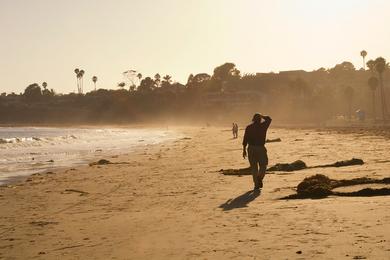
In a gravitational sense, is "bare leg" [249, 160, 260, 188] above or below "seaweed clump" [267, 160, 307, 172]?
above

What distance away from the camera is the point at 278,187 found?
10773mm

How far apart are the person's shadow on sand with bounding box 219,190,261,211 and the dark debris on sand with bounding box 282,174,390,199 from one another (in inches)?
29.8

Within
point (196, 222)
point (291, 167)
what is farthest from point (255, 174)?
point (196, 222)

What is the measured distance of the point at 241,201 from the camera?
30.5 feet

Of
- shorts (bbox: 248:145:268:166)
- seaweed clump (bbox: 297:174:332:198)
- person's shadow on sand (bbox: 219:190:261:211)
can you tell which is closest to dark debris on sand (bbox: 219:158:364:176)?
shorts (bbox: 248:145:268:166)

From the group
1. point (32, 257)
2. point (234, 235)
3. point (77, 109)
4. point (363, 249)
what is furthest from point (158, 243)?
point (77, 109)

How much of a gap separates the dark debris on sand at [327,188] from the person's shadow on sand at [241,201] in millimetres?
758

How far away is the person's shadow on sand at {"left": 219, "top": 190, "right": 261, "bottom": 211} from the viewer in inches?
347

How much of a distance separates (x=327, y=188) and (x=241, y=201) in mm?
1544

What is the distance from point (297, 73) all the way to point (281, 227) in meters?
156

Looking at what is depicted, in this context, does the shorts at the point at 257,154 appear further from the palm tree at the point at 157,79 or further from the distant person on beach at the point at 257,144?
the palm tree at the point at 157,79

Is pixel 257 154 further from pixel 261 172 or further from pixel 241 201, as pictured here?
pixel 241 201

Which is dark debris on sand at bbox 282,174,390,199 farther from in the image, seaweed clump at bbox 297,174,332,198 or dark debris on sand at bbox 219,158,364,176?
dark debris on sand at bbox 219,158,364,176

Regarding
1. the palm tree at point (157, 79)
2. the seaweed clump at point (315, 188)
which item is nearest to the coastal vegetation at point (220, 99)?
the palm tree at point (157, 79)
